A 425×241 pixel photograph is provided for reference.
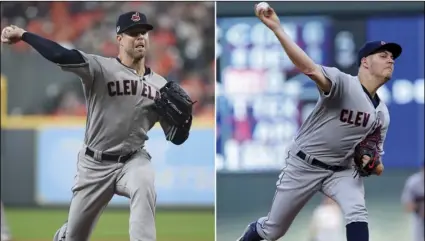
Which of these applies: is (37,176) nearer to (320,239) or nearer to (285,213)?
(320,239)

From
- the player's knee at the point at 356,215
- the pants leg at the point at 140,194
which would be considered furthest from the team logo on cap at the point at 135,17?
the player's knee at the point at 356,215

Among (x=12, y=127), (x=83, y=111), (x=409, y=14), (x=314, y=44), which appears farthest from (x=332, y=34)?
(x=12, y=127)

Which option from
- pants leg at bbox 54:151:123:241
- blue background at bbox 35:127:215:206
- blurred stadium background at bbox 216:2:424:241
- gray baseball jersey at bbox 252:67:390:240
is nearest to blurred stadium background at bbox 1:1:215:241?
blue background at bbox 35:127:215:206

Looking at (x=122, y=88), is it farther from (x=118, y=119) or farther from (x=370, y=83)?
(x=370, y=83)

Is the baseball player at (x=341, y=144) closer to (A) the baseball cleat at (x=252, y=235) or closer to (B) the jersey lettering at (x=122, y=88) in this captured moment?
(A) the baseball cleat at (x=252, y=235)

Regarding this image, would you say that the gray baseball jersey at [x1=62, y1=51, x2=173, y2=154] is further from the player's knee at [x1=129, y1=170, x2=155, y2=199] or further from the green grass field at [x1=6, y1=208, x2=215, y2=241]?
the green grass field at [x1=6, y1=208, x2=215, y2=241]

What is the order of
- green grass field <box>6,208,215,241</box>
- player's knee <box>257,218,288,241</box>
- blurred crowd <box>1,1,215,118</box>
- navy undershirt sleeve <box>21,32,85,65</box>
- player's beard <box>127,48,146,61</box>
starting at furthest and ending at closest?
blurred crowd <box>1,1,215,118</box>
green grass field <box>6,208,215,241</box>
player's knee <box>257,218,288,241</box>
player's beard <box>127,48,146,61</box>
navy undershirt sleeve <box>21,32,85,65</box>
